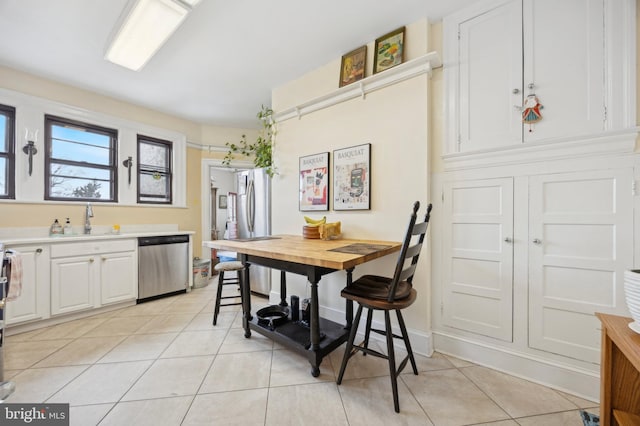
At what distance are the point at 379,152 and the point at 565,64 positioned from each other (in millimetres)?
1287

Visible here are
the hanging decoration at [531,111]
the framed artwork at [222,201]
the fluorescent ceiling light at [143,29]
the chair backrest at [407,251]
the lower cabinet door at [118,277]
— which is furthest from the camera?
the framed artwork at [222,201]

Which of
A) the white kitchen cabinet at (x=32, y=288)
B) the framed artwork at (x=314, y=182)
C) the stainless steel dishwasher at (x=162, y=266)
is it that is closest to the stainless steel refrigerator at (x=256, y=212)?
the framed artwork at (x=314, y=182)

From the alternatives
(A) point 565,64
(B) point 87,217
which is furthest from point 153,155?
(A) point 565,64

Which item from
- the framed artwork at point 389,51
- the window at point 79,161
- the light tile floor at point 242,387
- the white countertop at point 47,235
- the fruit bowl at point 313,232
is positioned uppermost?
the framed artwork at point 389,51

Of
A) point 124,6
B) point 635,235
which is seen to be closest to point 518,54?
point 635,235

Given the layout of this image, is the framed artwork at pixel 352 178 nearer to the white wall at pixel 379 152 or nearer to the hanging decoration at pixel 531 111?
the white wall at pixel 379 152

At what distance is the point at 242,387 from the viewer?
5.16 feet

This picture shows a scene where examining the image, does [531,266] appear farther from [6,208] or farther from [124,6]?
[6,208]

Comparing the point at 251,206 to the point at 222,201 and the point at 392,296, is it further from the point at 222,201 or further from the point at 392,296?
the point at 222,201

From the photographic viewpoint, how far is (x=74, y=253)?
8.54 feet

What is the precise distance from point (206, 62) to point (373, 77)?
176cm

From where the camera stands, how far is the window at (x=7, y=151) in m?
2.58

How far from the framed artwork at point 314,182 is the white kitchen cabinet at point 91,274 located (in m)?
2.28

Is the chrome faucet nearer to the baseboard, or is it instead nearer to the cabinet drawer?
the cabinet drawer
